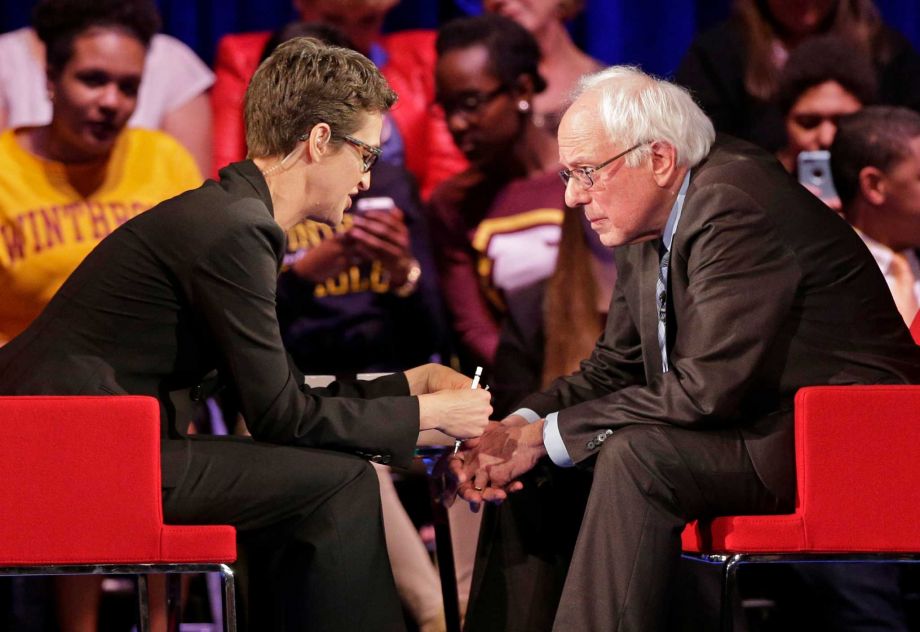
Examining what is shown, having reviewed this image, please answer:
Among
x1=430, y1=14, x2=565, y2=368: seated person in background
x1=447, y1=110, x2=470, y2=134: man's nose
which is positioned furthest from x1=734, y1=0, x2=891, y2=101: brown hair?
x1=447, y1=110, x2=470, y2=134: man's nose

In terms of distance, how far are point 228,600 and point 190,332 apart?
49cm

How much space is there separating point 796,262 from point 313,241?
199 centimetres

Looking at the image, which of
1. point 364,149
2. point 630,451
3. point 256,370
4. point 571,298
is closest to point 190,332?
point 256,370

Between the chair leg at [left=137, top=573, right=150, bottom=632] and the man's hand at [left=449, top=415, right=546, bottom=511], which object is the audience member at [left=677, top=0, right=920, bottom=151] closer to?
the man's hand at [left=449, top=415, right=546, bottom=511]

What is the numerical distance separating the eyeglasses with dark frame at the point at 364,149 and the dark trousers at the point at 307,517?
22.6 inches

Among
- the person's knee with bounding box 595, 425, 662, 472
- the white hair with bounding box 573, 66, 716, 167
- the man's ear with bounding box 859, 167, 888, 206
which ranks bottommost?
the person's knee with bounding box 595, 425, 662, 472

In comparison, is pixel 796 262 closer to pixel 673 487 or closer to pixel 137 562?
pixel 673 487

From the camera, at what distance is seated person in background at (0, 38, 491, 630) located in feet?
7.46

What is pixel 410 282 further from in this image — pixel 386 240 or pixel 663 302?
pixel 663 302

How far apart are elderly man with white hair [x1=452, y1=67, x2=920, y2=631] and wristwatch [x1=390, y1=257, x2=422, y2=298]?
1.45 metres

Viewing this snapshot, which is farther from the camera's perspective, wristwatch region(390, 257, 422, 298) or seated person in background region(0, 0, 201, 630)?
wristwatch region(390, 257, 422, 298)

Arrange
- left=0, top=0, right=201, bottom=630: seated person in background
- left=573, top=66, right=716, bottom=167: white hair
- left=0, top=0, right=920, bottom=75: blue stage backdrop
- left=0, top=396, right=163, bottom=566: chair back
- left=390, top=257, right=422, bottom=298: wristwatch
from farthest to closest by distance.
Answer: left=0, top=0, right=920, bottom=75: blue stage backdrop < left=390, top=257, right=422, bottom=298: wristwatch < left=0, top=0, right=201, bottom=630: seated person in background < left=573, top=66, right=716, bottom=167: white hair < left=0, top=396, right=163, bottom=566: chair back

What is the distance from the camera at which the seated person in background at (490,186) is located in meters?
4.34

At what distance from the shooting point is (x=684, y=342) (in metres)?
2.41
